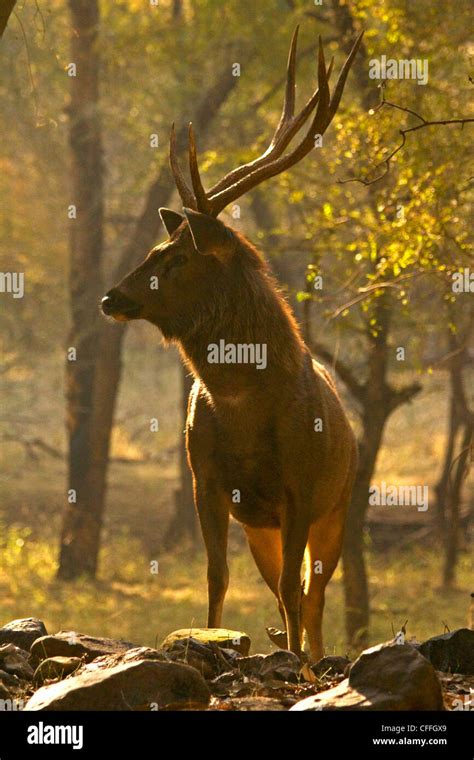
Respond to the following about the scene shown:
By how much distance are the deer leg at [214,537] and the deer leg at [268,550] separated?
0.86 metres

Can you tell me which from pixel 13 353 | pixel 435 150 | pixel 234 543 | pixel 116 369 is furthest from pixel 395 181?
pixel 13 353

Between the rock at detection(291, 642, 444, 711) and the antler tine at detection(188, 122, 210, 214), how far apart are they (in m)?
3.23

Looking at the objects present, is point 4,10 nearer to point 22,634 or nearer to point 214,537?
point 214,537

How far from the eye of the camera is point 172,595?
2012 centimetres

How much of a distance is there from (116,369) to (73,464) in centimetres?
178

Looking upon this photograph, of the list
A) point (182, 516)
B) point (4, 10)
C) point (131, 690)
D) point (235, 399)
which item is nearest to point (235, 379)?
point (235, 399)

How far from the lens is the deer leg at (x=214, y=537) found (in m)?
8.31

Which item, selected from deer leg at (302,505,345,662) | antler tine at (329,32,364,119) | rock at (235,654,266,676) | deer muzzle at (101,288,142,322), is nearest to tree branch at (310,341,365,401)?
deer leg at (302,505,345,662)

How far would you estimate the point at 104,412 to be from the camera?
21.7m

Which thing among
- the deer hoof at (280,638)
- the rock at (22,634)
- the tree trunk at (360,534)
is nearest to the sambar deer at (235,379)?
the deer hoof at (280,638)

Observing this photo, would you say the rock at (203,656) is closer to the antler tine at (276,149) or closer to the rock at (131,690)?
the rock at (131,690)

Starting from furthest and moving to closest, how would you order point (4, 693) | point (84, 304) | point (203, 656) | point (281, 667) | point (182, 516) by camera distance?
point (182, 516) → point (84, 304) → point (203, 656) → point (281, 667) → point (4, 693)

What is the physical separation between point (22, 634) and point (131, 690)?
2151mm
